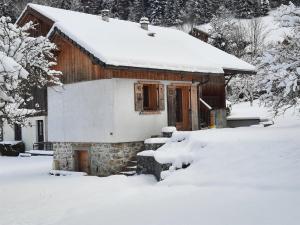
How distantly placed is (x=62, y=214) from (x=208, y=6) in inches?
1973

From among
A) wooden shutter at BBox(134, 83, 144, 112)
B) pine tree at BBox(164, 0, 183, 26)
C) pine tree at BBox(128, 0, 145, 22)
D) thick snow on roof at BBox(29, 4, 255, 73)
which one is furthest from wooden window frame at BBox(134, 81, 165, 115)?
pine tree at BBox(128, 0, 145, 22)

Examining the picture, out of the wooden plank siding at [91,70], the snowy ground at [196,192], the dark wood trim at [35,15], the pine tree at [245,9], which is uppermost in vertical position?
the pine tree at [245,9]

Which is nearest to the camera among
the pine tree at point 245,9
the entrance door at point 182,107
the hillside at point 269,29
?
the entrance door at point 182,107

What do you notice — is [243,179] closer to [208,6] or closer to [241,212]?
[241,212]

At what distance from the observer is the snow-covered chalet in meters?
16.4

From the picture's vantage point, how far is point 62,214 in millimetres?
10805

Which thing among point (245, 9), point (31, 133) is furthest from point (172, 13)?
point (31, 133)

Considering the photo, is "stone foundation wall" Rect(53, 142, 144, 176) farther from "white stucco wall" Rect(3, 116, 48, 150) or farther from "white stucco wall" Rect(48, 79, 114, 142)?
"white stucco wall" Rect(3, 116, 48, 150)

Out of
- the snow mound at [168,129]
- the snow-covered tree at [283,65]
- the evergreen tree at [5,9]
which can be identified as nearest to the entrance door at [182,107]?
the snow mound at [168,129]

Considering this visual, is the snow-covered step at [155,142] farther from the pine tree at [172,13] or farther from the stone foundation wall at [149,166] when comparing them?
the pine tree at [172,13]

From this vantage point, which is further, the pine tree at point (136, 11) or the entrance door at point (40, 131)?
the pine tree at point (136, 11)

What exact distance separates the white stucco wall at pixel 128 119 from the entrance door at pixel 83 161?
7.19 ft

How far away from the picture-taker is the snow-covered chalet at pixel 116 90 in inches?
645

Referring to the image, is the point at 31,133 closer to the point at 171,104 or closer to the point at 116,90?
the point at 171,104
